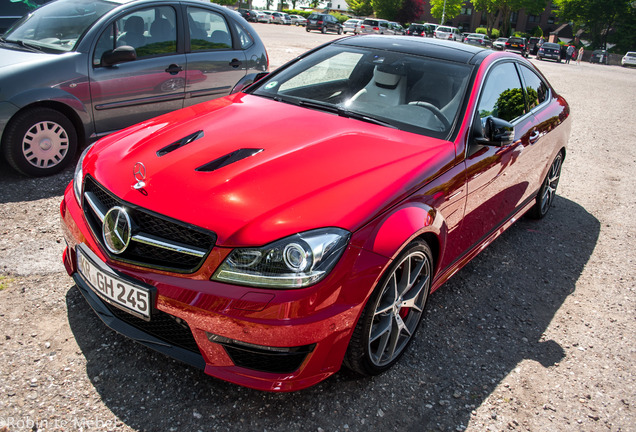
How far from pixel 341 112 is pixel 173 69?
2882mm

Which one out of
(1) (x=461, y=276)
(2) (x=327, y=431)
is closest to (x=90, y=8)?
(1) (x=461, y=276)

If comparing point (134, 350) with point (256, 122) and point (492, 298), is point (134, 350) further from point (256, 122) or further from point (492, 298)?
point (492, 298)

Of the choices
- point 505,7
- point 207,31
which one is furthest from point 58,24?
point 505,7

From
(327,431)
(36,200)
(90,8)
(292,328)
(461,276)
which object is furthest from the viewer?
(90,8)

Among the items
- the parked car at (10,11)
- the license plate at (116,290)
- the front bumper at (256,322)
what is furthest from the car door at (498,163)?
the parked car at (10,11)

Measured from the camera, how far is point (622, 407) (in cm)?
268

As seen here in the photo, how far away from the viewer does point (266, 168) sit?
7.94 feet

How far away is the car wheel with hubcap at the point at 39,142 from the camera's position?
441cm

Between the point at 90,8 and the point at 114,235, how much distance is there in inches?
152

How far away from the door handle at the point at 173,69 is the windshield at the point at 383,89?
1.99 metres

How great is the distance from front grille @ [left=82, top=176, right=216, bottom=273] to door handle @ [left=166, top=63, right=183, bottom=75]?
3381 mm

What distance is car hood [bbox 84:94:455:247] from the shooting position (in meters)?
2.13

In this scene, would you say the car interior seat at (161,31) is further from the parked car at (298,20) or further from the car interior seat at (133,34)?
the parked car at (298,20)

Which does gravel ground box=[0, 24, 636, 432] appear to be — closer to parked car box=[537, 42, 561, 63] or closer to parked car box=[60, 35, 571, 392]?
parked car box=[60, 35, 571, 392]
